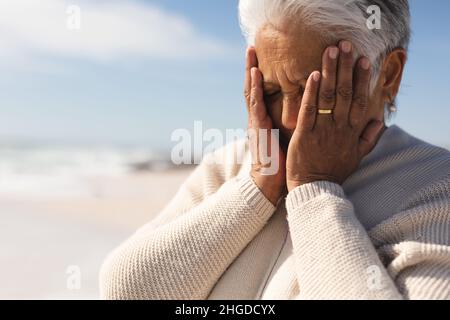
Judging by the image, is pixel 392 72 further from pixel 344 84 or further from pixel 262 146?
pixel 262 146

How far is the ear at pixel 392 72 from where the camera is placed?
167 cm

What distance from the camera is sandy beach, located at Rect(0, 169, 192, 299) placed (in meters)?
4.40

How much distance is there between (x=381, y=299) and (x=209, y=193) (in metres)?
0.91

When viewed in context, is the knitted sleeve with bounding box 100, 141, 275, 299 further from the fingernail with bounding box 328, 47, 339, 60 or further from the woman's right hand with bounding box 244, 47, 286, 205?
the fingernail with bounding box 328, 47, 339, 60

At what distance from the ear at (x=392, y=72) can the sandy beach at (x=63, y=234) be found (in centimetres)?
285

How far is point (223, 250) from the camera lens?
5.22ft

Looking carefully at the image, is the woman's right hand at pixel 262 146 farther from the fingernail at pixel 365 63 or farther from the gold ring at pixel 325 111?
the fingernail at pixel 365 63

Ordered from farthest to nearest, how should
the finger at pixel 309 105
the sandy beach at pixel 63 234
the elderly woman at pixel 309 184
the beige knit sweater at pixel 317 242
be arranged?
the sandy beach at pixel 63 234 → the finger at pixel 309 105 → the elderly woman at pixel 309 184 → the beige knit sweater at pixel 317 242

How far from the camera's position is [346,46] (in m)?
1.49

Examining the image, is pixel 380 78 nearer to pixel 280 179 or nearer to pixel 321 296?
pixel 280 179

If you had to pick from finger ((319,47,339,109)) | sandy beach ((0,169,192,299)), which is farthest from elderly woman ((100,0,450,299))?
sandy beach ((0,169,192,299))

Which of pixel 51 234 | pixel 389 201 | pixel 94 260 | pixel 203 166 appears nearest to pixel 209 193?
pixel 203 166

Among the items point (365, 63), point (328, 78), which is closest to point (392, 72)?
point (365, 63)

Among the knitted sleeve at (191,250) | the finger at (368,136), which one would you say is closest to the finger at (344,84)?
the finger at (368,136)
